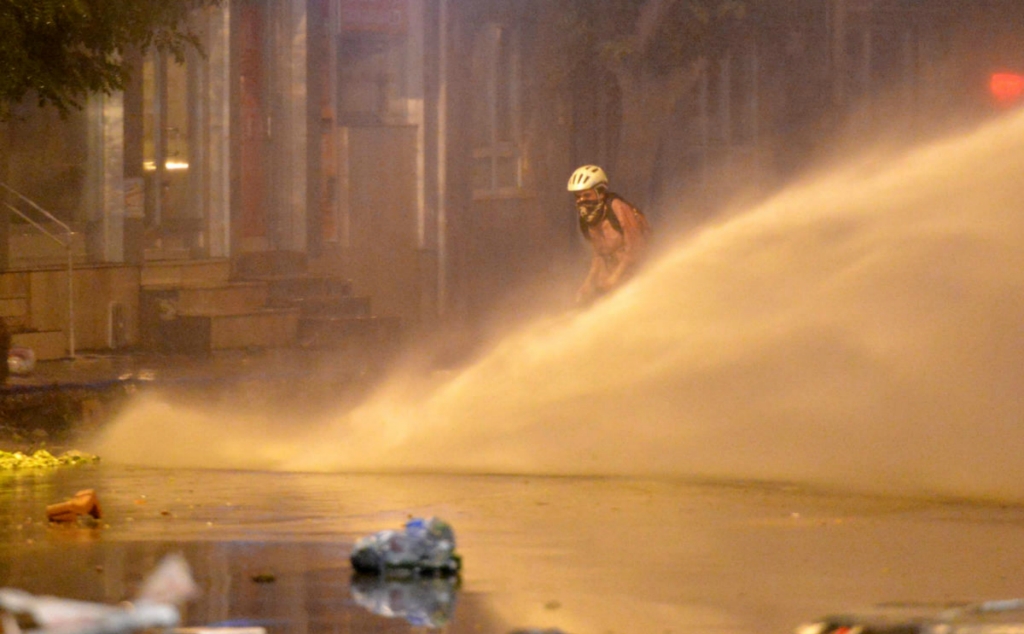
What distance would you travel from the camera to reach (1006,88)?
25484mm

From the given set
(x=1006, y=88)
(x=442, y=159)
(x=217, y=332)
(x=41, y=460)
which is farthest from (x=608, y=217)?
(x=1006, y=88)

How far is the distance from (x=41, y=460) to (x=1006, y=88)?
57.1 ft

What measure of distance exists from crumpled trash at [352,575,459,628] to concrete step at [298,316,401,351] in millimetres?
13791

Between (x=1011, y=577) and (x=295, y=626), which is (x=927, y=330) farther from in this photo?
(x=295, y=626)

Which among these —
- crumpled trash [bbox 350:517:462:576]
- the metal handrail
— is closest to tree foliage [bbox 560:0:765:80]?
the metal handrail

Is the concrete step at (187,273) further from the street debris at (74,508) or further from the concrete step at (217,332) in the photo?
the street debris at (74,508)

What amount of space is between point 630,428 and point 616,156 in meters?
15.2

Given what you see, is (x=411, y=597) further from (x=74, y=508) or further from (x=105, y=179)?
(x=105, y=179)

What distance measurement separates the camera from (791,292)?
1237 centimetres

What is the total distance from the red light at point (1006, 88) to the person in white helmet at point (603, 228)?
14027 mm

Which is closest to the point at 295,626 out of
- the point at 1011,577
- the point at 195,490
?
the point at 1011,577

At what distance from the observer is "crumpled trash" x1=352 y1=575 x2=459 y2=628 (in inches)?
264

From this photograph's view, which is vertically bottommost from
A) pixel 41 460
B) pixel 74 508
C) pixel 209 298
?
pixel 74 508

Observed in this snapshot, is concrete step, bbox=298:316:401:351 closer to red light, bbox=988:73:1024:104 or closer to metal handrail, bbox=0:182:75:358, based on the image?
metal handrail, bbox=0:182:75:358
